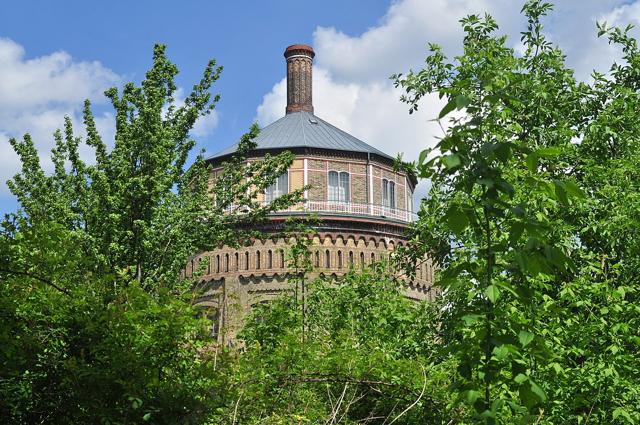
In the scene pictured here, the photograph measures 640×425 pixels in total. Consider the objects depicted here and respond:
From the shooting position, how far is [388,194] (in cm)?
4225

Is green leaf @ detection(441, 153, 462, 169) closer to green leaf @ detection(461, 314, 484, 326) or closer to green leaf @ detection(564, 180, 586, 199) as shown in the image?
green leaf @ detection(564, 180, 586, 199)

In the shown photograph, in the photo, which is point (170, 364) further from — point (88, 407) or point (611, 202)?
point (611, 202)

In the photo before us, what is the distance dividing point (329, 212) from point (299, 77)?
11.1m

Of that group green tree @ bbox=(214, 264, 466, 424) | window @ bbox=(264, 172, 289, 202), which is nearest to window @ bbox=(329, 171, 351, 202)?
window @ bbox=(264, 172, 289, 202)

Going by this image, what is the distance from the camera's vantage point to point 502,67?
12.9m

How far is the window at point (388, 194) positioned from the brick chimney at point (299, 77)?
7.78m

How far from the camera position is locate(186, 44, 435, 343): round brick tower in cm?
3894

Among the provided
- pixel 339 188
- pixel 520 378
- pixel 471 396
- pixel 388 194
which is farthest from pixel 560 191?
pixel 388 194

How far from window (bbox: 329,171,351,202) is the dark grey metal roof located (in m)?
1.22

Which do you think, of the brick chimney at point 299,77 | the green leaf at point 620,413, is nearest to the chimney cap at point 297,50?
the brick chimney at point 299,77

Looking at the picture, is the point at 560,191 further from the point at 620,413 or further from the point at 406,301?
the point at 406,301

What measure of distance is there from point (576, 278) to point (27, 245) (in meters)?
5.96

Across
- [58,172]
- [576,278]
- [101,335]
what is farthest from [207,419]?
[58,172]

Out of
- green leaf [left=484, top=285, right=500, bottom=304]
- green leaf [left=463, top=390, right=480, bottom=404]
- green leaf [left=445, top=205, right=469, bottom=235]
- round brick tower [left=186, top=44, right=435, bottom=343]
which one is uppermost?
round brick tower [left=186, top=44, right=435, bottom=343]
